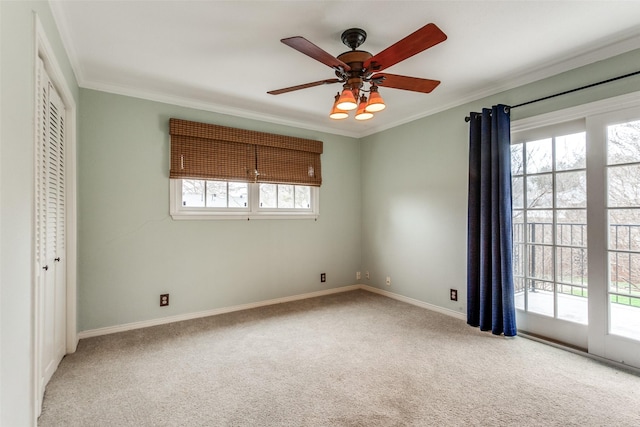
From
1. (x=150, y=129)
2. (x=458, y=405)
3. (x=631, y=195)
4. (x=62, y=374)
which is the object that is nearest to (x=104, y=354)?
(x=62, y=374)

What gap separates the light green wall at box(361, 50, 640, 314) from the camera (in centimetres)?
297

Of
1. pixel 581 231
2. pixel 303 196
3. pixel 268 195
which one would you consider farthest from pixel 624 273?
pixel 268 195

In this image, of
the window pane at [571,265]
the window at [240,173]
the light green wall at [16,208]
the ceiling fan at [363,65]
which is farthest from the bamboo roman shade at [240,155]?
the window pane at [571,265]

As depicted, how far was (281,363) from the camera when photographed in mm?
2400

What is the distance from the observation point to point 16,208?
127 cm

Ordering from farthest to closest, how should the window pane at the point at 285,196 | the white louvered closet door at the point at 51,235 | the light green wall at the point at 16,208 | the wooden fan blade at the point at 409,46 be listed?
the window pane at the point at 285,196
the white louvered closet door at the point at 51,235
the wooden fan blade at the point at 409,46
the light green wall at the point at 16,208

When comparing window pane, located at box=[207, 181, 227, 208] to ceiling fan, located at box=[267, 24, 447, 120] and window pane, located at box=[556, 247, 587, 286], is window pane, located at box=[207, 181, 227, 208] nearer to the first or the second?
ceiling fan, located at box=[267, 24, 447, 120]

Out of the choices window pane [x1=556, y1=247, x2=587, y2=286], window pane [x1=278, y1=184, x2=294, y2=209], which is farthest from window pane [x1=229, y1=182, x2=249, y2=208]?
window pane [x1=556, y1=247, x2=587, y2=286]

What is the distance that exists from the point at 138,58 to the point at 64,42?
0.47 meters

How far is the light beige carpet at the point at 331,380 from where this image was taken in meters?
1.78

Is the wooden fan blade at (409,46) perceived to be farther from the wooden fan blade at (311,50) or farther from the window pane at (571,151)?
the window pane at (571,151)

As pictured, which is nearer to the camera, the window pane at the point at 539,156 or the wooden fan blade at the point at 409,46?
the wooden fan blade at the point at 409,46

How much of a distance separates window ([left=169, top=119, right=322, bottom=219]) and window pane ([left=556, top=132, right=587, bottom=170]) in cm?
267

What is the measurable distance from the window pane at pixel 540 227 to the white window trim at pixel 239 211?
2471mm
